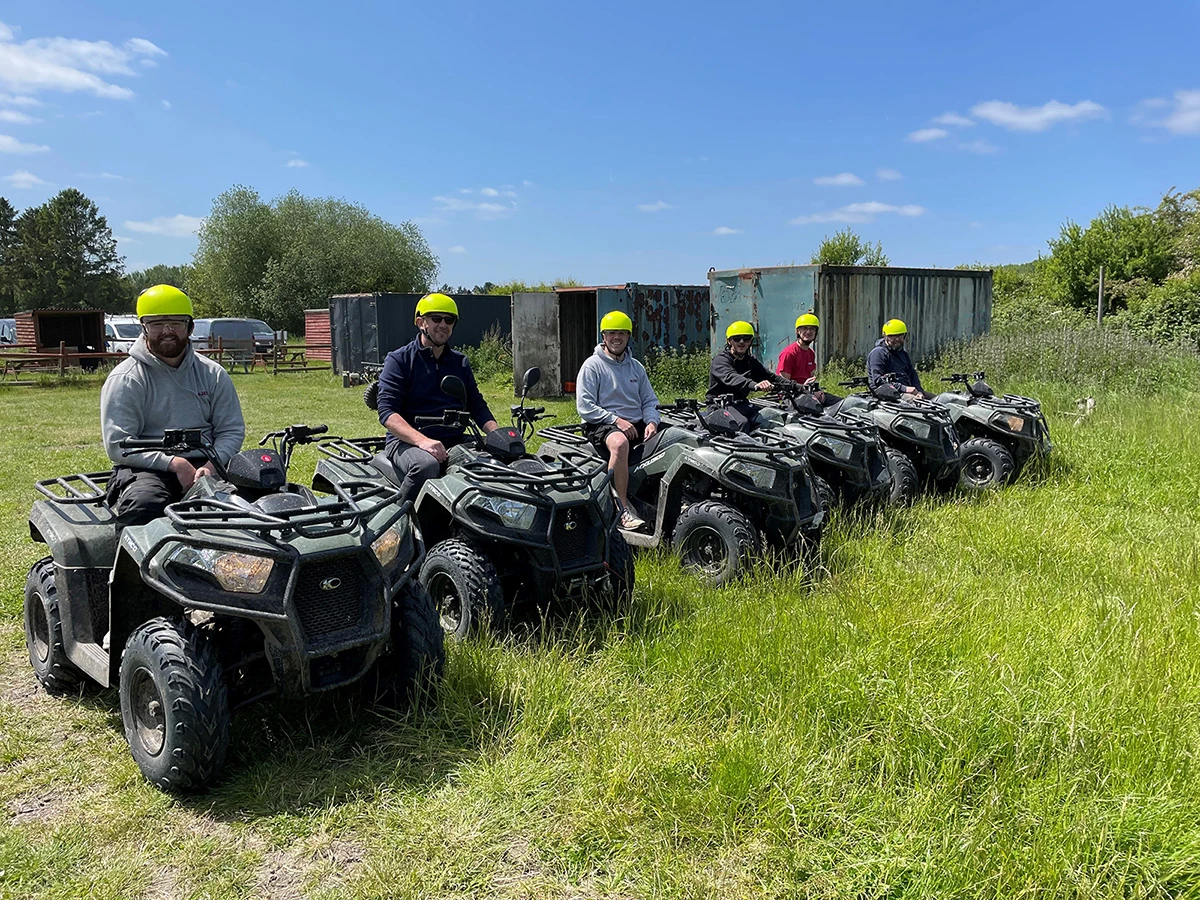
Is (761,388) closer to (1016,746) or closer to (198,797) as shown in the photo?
(1016,746)

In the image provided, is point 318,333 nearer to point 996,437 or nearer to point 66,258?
point 996,437

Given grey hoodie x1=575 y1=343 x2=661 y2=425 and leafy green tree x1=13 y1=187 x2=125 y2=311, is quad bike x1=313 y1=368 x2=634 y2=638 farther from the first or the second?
leafy green tree x1=13 y1=187 x2=125 y2=311

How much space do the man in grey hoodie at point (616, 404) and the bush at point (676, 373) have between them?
846 cm

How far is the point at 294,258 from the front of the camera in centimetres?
4031

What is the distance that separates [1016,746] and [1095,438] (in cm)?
764

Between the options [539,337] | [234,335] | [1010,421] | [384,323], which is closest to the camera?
[1010,421]

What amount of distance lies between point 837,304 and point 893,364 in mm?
5077

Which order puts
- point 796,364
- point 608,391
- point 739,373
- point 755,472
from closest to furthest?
1. point 755,472
2. point 608,391
3. point 739,373
4. point 796,364

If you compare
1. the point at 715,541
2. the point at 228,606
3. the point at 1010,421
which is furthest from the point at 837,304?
the point at 228,606

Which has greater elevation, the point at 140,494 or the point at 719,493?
the point at 140,494

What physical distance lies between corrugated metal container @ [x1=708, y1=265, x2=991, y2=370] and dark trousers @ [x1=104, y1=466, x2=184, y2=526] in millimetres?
11441

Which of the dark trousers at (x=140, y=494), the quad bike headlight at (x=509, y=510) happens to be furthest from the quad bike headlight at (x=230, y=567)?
the quad bike headlight at (x=509, y=510)

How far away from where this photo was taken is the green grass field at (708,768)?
8.88 ft

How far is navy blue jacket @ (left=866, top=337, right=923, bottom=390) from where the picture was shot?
29.9 ft
